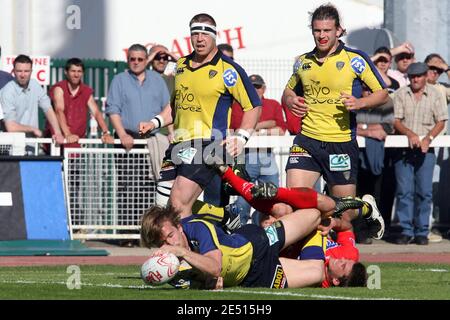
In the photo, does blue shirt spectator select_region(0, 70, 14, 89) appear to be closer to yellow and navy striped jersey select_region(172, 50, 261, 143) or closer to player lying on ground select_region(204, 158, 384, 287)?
yellow and navy striped jersey select_region(172, 50, 261, 143)

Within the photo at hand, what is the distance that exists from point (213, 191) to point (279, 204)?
60.5 inches

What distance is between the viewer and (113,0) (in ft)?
72.5

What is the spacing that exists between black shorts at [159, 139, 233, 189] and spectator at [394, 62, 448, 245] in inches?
218

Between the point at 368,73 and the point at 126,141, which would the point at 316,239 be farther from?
the point at 126,141

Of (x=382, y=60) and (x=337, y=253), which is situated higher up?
(x=382, y=60)

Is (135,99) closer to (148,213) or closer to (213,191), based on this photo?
(213,191)

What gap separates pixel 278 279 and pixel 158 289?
0.98 m

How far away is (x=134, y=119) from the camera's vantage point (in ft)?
56.5

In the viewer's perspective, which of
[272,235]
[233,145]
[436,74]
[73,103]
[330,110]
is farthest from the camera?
[436,74]

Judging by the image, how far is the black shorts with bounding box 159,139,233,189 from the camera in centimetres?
1223

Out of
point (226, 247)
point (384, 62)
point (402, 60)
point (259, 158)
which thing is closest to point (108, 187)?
point (259, 158)

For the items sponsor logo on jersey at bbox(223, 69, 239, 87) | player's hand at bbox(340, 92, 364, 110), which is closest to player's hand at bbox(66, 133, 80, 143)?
sponsor logo on jersey at bbox(223, 69, 239, 87)

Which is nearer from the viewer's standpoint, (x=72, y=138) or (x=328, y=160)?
(x=328, y=160)

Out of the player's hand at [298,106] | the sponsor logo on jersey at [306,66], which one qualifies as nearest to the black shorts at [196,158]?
the player's hand at [298,106]
